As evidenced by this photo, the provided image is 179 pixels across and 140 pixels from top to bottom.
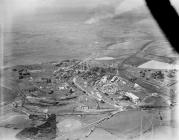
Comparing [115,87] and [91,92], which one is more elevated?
[115,87]

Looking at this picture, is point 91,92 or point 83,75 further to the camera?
point 83,75

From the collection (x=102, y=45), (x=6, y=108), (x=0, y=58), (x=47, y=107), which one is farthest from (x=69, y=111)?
(x=102, y=45)

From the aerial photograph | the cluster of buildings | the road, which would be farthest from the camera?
the cluster of buildings

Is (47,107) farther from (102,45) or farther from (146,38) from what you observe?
(146,38)

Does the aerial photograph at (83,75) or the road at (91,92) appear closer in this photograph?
the aerial photograph at (83,75)

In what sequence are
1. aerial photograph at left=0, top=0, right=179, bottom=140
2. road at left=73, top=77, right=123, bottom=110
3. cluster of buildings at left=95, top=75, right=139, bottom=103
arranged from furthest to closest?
cluster of buildings at left=95, top=75, right=139, bottom=103 < road at left=73, top=77, right=123, bottom=110 < aerial photograph at left=0, top=0, right=179, bottom=140

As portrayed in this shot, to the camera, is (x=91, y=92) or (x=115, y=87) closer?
(x=91, y=92)

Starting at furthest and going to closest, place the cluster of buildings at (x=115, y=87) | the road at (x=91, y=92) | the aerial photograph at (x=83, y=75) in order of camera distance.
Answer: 1. the cluster of buildings at (x=115, y=87)
2. the road at (x=91, y=92)
3. the aerial photograph at (x=83, y=75)

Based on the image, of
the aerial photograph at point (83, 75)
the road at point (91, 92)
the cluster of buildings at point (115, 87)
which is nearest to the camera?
the aerial photograph at point (83, 75)
